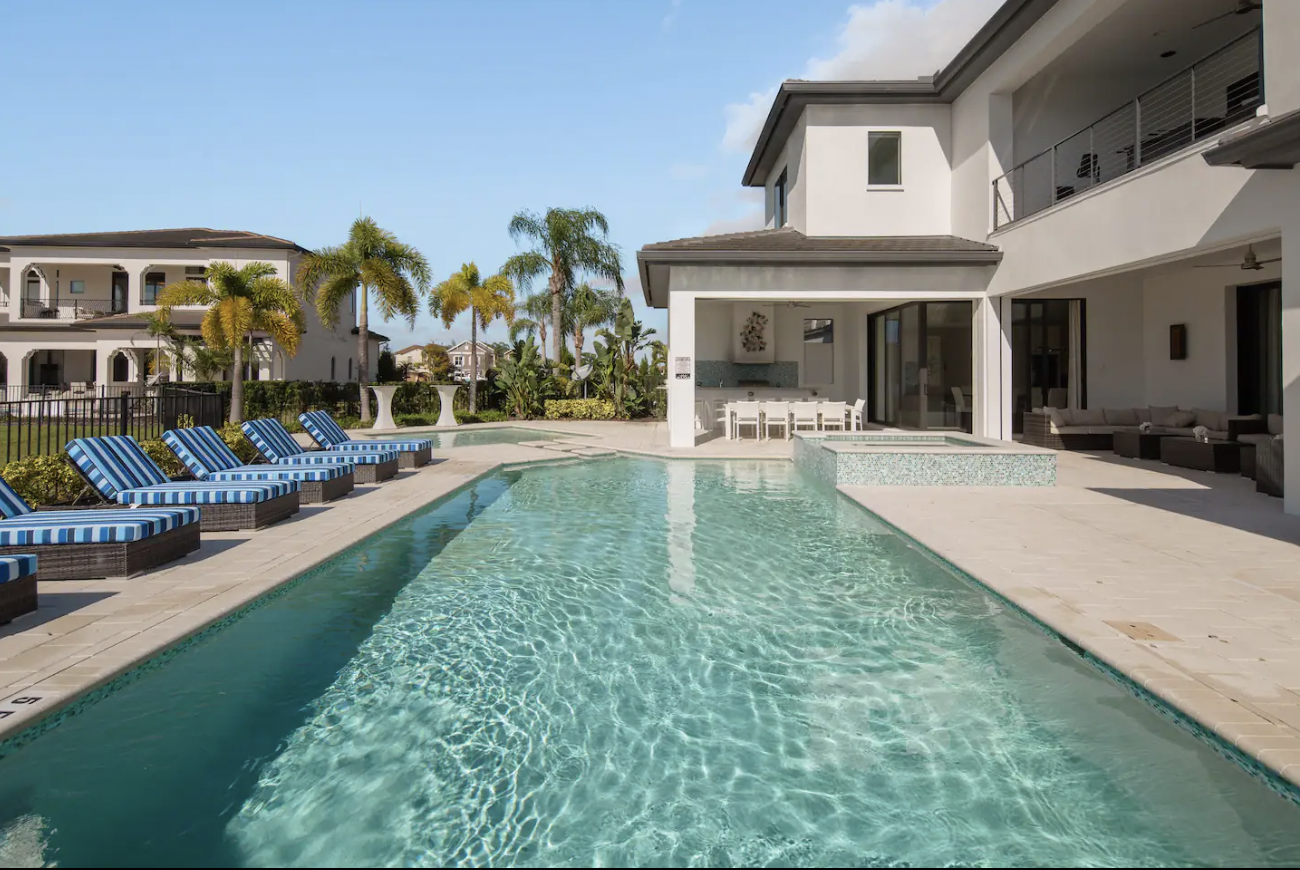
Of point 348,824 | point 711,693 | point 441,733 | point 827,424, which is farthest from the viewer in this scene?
point 827,424

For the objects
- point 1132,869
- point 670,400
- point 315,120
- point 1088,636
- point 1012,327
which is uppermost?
point 315,120

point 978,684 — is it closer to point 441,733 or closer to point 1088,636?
point 1088,636

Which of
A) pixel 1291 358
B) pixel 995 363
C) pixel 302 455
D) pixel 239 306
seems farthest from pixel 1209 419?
pixel 239 306

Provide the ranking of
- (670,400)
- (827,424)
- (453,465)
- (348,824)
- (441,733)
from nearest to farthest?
(348,824), (441,733), (453,465), (670,400), (827,424)

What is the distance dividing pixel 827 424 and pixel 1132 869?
1703cm

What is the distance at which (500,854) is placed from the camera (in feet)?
9.58

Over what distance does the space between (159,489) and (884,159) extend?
16907 mm

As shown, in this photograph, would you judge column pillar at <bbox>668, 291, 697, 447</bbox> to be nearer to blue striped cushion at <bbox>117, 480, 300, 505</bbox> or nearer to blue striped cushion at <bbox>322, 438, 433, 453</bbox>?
blue striped cushion at <bbox>322, 438, 433, 453</bbox>

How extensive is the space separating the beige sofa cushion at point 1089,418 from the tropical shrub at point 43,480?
54.5ft

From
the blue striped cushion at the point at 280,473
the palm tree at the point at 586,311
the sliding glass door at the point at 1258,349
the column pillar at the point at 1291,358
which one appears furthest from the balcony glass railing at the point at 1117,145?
the palm tree at the point at 586,311

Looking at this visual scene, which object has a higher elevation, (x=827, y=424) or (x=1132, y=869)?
(x=827, y=424)

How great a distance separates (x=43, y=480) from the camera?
347 inches

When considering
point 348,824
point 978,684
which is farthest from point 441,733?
point 978,684

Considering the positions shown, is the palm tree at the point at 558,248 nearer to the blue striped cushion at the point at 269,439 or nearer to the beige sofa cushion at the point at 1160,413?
the blue striped cushion at the point at 269,439
